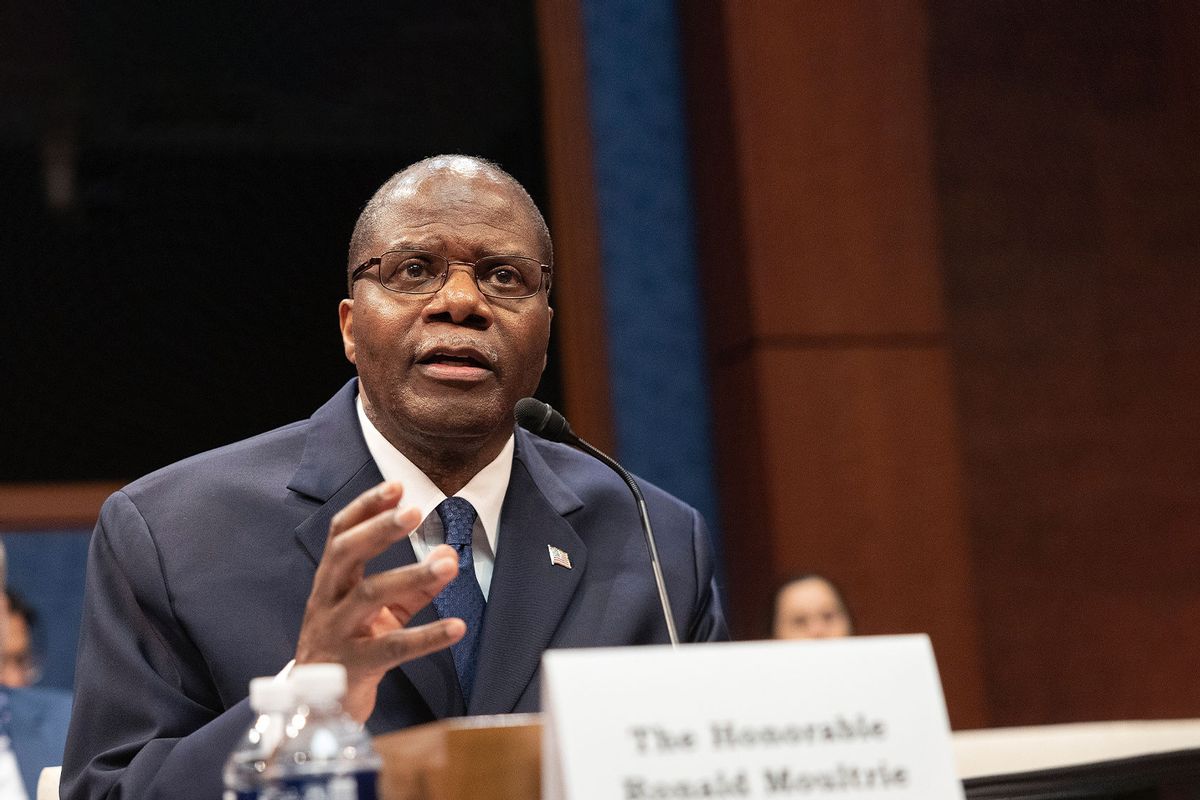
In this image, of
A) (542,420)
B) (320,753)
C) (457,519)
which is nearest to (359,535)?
(320,753)

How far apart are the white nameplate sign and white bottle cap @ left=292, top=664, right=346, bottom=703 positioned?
144 millimetres

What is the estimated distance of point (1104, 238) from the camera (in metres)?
4.78

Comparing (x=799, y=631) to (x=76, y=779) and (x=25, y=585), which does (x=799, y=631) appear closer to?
(x=25, y=585)

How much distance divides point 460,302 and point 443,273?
5cm

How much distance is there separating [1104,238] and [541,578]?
3.51m

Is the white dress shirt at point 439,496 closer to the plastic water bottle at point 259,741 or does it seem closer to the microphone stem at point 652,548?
the microphone stem at point 652,548

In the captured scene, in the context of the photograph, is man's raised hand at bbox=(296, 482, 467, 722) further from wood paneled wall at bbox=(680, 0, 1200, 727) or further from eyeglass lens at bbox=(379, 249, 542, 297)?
wood paneled wall at bbox=(680, 0, 1200, 727)

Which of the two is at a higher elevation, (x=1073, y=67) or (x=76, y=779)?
(x=1073, y=67)

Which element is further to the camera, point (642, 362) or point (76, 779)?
point (642, 362)

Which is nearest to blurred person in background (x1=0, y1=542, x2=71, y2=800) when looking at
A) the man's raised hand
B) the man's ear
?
the man's ear

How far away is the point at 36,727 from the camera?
11.0 feet

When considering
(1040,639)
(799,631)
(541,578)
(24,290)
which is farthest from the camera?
(1040,639)

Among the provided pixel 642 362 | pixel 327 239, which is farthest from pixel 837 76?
pixel 327 239

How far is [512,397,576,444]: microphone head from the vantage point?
59.7 inches
